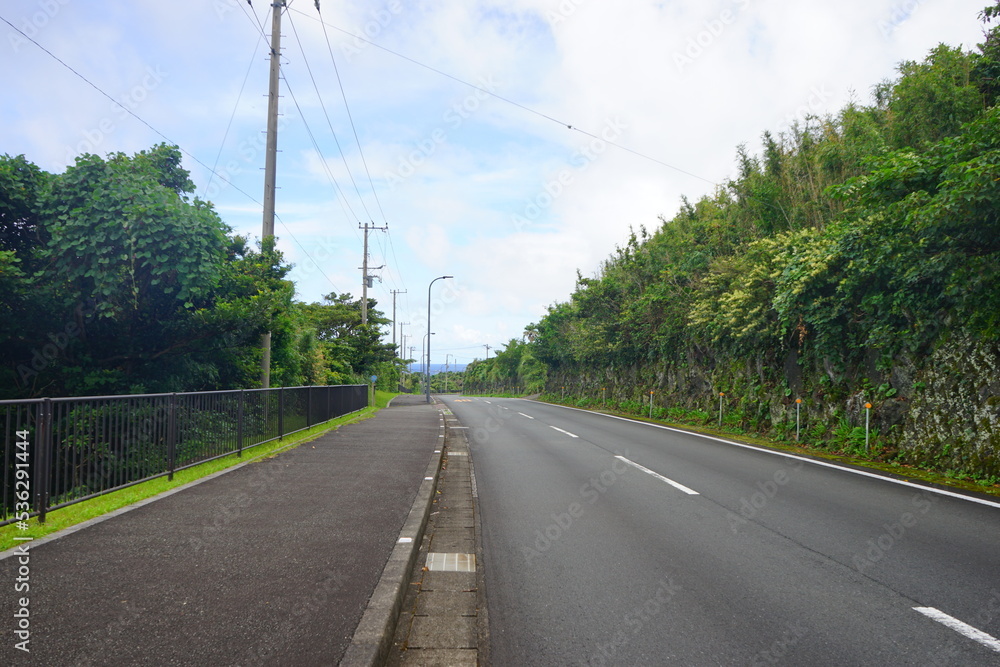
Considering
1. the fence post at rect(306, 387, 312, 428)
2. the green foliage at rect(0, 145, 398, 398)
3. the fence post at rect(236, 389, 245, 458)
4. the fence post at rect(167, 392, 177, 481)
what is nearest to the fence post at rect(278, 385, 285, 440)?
the green foliage at rect(0, 145, 398, 398)

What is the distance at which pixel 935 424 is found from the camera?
977 cm

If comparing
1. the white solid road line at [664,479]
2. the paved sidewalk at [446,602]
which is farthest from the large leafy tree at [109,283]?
the white solid road line at [664,479]

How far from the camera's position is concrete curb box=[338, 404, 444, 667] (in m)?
2.98

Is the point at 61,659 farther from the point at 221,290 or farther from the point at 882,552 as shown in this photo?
the point at 221,290

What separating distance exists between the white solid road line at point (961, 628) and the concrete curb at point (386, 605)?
347cm

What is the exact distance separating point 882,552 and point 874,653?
2.17 metres

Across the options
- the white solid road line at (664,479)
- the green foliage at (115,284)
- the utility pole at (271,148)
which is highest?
the utility pole at (271,148)

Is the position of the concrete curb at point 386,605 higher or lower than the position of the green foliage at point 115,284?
lower

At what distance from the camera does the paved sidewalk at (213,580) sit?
300 cm

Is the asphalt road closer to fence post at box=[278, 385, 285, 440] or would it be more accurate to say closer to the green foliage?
fence post at box=[278, 385, 285, 440]

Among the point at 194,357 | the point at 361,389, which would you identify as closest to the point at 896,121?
the point at 194,357

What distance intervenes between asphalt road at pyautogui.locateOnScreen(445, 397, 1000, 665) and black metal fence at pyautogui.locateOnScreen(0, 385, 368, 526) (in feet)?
14.5

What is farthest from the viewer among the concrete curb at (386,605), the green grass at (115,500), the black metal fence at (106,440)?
the black metal fence at (106,440)

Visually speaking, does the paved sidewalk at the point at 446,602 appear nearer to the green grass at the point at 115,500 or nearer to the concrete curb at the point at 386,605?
the concrete curb at the point at 386,605
